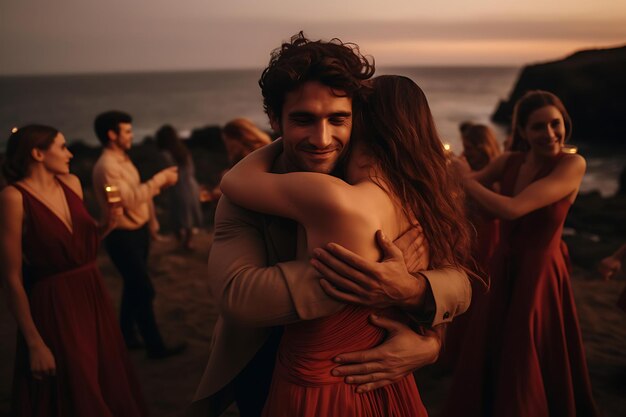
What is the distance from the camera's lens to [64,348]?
113 inches

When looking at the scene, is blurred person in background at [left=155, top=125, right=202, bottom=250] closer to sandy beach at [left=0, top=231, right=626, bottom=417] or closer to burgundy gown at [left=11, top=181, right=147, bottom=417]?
sandy beach at [left=0, top=231, right=626, bottom=417]

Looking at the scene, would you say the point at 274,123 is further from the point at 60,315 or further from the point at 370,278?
the point at 60,315

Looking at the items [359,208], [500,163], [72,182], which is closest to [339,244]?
[359,208]

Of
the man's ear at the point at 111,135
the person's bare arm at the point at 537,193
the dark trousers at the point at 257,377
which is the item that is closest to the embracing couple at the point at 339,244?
the dark trousers at the point at 257,377

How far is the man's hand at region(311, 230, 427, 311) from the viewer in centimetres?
139

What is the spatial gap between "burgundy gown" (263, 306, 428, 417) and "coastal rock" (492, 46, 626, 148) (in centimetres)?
1956

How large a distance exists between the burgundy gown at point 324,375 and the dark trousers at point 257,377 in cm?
31

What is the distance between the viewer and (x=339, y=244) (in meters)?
1.42

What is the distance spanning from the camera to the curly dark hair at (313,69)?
59.2 inches

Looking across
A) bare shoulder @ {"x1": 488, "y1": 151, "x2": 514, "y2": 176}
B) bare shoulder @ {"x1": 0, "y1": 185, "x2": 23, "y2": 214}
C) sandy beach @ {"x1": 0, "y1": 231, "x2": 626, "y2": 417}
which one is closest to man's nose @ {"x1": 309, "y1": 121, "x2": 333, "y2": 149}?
bare shoulder @ {"x1": 0, "y1": 185, "x2": 23, "y2": 214}

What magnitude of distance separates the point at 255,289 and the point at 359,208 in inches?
14.0

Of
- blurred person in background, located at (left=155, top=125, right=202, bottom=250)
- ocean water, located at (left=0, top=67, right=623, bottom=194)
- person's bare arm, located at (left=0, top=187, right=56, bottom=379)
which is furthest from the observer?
ocean water, located at (left=0, top=67, right=623, bottom=194)

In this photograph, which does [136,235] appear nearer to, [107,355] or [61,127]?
[107,355]

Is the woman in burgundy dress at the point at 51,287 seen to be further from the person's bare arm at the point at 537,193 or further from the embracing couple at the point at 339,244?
the person's bare arm at the point at 537,193
